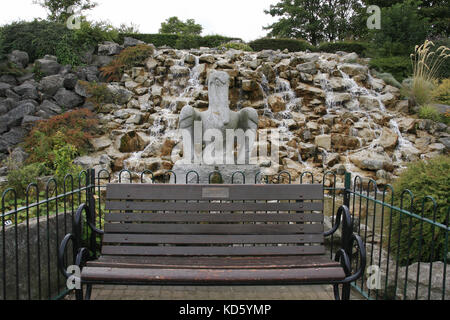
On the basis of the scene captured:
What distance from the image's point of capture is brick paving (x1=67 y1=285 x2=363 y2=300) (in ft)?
10.6

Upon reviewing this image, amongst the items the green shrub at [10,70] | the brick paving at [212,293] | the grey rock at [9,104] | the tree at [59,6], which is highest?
the tree at [59,6]

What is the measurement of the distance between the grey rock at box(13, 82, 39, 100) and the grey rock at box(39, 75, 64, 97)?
0.32 metres

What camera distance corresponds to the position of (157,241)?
295cm

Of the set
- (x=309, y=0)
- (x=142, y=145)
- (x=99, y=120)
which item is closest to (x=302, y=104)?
(x=142, y=145)

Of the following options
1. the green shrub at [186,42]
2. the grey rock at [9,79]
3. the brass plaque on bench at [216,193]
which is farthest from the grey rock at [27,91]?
the brass plaque on bench at [216,193]

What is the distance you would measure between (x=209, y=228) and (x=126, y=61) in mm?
12928

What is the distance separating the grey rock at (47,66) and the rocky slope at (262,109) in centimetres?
4

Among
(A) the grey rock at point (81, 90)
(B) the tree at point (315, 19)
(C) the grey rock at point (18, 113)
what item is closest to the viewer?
(C) the grey rock at point (18, 113)

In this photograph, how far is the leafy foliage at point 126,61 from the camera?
13.6 metres

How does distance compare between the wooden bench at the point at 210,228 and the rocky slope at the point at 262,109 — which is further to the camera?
the rocky slope at the point at 262,109

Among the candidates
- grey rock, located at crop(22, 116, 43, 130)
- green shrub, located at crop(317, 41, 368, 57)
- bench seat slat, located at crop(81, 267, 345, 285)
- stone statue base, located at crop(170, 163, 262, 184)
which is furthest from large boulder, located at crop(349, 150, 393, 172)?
green shrub, located at crop(317, 41, 368, 57)

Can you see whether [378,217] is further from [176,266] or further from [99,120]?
[99,120]

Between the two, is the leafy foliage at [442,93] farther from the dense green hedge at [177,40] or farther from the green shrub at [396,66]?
the dense green hedge at [177,40]
